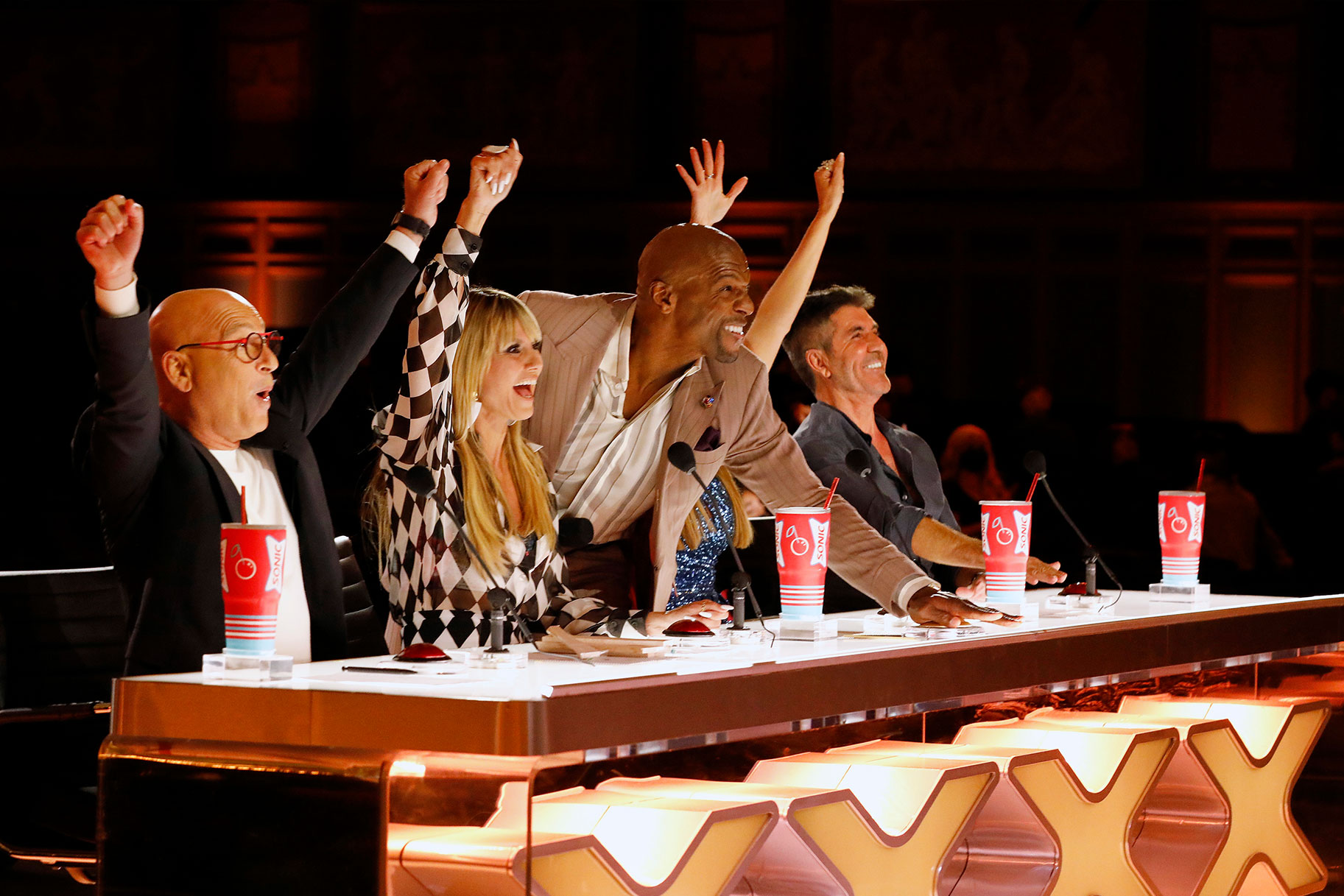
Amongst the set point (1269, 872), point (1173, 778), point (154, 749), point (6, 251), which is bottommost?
point (1269, 872)

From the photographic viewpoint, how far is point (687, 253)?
127 inches

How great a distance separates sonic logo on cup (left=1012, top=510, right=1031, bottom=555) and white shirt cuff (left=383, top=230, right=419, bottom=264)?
1.11m

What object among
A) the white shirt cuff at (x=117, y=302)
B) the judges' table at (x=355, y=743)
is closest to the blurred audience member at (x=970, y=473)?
the judges' table at (x=355, y=743)

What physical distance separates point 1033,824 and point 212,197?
981 cm

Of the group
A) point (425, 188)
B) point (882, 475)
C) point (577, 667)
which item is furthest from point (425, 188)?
point (882, 475)

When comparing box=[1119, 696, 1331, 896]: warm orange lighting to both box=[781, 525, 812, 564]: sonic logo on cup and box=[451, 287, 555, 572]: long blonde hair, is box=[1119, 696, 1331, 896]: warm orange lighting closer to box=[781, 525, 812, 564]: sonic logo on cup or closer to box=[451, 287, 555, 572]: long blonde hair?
box=[781, 525, 812, 564]: sonic logo on cup

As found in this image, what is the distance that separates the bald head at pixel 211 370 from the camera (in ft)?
8.77

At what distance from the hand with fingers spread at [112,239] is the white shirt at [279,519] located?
16.7 inches

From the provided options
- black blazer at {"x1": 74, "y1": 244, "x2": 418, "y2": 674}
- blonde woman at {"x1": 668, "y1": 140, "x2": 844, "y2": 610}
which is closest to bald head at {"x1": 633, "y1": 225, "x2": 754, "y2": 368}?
blonde woman at {"x1": 668, "y1": 140, "x2": 844, "y2": 610}

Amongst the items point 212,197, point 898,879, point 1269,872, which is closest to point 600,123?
point 212,197

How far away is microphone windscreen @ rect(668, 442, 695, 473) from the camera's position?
104 inches

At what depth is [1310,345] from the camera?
11.3m

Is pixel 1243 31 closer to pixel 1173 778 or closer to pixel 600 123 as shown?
pixel 600 123

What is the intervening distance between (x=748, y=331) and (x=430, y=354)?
1.15 meters
